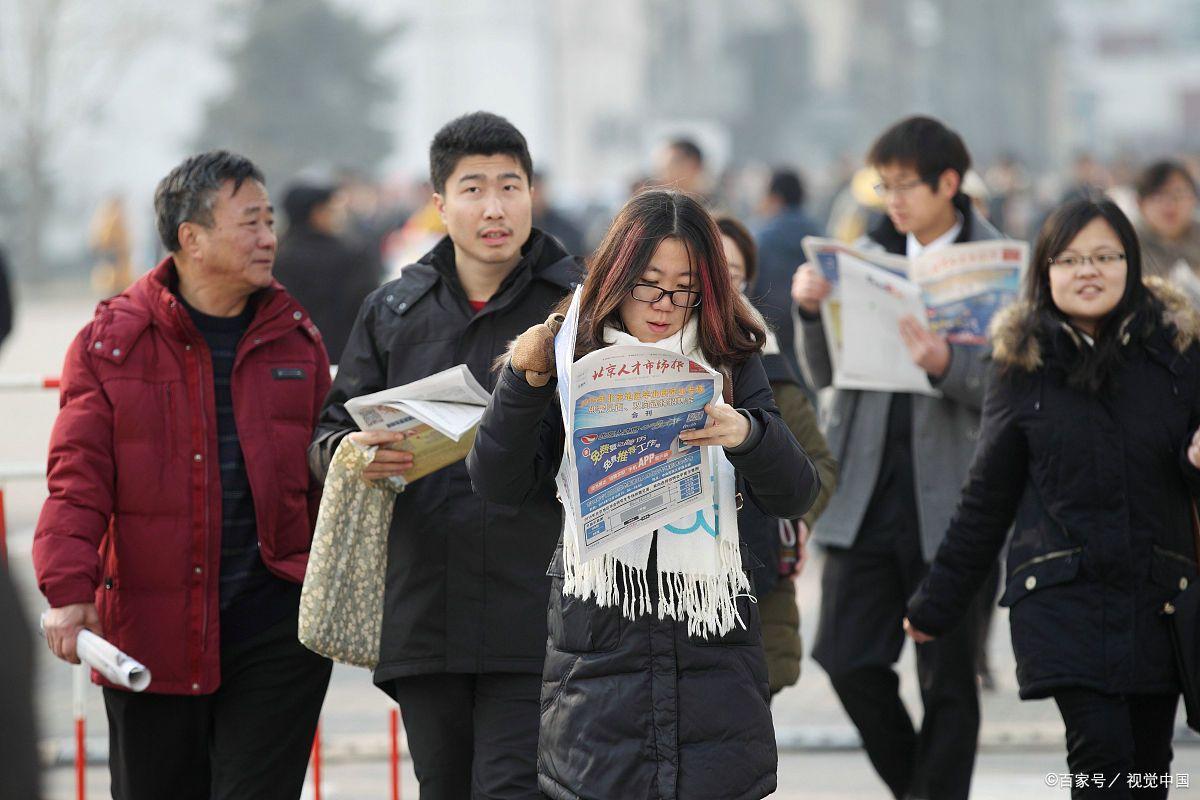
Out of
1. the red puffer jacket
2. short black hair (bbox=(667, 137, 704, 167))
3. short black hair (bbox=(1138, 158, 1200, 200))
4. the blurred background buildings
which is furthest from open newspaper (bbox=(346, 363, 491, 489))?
the blurred background buildings

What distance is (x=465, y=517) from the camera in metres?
4.59

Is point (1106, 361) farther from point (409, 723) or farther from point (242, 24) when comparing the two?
point (242, 24)

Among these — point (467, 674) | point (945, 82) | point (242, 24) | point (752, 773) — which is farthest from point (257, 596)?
point (945, 82)

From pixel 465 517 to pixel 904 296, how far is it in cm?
177

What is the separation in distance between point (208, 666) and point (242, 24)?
45114 mm

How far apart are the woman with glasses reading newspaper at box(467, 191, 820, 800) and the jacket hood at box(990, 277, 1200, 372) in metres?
1.18

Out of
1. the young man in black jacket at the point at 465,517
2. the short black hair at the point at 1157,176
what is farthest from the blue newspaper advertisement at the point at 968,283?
the short black hair at the point at 1157,176

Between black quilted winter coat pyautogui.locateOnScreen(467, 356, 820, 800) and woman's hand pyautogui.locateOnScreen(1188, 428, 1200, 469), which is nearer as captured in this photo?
black quilted winter coat pyautogui.locateOnScreen(467, 356, 820, 800)

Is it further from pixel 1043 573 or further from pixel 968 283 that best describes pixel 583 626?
pixel 968 283

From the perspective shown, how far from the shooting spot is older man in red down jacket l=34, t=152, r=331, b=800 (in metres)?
4.62

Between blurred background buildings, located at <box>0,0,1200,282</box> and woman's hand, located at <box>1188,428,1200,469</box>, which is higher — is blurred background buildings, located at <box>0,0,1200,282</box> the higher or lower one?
the higher one

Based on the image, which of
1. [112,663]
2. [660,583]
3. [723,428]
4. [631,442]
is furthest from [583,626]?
[112,663]

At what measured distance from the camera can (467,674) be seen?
4633mm

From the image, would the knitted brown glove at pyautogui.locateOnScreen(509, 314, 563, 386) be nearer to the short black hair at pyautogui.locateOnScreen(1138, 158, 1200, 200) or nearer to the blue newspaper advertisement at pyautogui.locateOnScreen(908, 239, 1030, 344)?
the blue newspaper advertisement at pyautogui.locateOnScreen(908, 239, 1030, 344)
